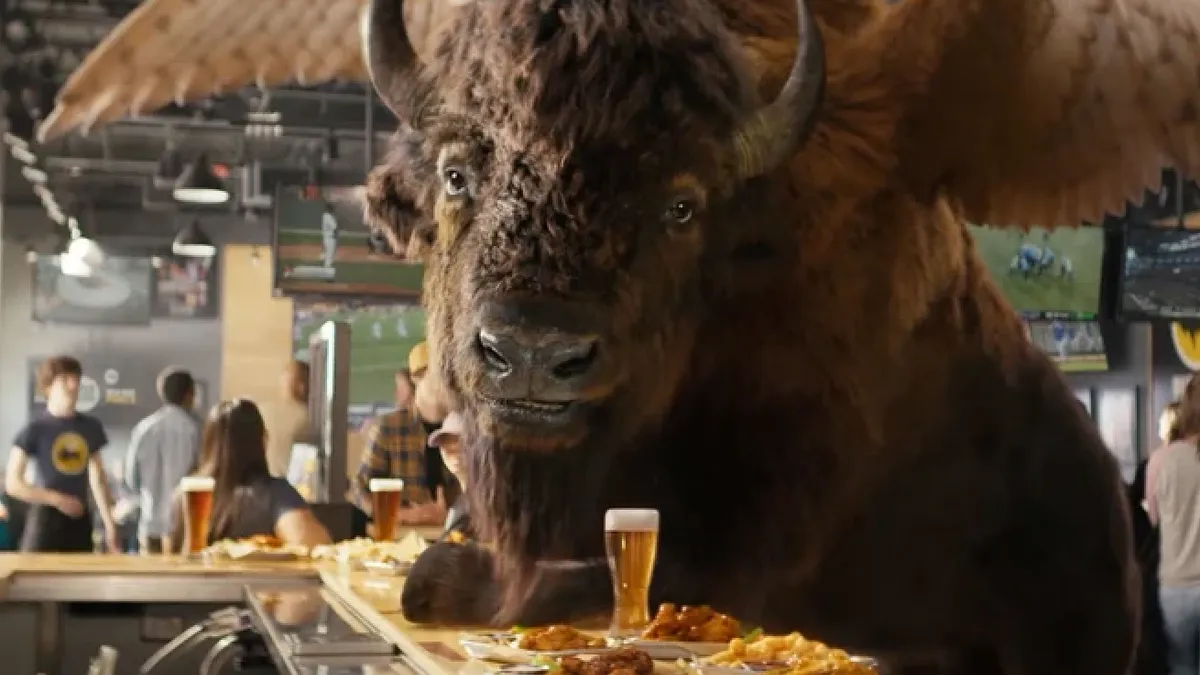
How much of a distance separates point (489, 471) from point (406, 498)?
2.98 m

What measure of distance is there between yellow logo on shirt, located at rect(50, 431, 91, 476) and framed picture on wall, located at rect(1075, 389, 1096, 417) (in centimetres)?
424

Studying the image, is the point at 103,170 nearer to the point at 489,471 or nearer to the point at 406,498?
the point at 406,498

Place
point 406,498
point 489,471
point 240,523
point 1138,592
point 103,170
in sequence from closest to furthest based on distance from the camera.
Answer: point 489,471, point 1138,592, point 240,523, point 406,498, point 103,170

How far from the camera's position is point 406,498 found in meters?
4.08

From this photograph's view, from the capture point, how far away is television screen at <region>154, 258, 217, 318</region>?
366 inches

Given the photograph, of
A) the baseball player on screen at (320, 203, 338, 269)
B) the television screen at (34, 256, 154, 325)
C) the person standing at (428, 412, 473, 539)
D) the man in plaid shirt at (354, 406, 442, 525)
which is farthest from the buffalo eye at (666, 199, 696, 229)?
the television screen at (34, 256, 154, 325)

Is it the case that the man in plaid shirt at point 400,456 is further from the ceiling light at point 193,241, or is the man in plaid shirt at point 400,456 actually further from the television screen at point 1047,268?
the ceiling light at point 193,241

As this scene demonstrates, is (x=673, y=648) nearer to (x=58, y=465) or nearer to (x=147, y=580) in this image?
(x=147, y=580)

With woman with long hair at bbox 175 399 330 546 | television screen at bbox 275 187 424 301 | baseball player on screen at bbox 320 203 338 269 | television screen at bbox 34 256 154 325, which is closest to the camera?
woman with long hair at bbox 175 399 330 546

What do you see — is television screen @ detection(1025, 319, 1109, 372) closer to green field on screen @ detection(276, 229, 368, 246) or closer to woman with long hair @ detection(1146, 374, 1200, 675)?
woman with long hair @ detection(1146, 374, 1200, 675)

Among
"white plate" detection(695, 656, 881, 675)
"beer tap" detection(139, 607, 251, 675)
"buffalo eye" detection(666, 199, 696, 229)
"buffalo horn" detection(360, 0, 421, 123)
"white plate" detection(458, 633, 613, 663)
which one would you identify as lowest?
"beer tap" detection(139, 607, 251, 675)

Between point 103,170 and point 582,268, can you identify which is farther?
point 103,170

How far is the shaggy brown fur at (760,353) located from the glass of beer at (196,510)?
5.91 ft

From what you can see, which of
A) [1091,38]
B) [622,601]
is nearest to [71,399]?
[622,601]
